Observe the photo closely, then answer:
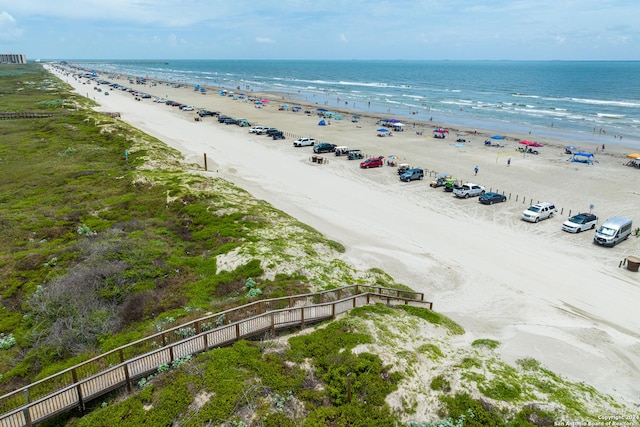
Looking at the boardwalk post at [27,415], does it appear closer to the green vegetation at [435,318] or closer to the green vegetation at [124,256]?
the green vegetation at [124,256]

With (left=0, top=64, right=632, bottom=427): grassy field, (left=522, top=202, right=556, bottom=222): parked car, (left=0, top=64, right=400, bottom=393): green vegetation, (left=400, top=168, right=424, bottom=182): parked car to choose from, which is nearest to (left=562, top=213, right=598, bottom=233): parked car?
(left=522, top=202, right=556, bottom=222): parked car

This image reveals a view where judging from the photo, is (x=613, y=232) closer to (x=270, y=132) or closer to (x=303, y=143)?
(x=303, y=143)

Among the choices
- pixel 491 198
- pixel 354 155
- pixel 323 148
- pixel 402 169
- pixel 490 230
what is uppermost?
pixel 323 148

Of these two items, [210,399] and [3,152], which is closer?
[210,399]

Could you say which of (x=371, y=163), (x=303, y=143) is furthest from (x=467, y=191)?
(x=303, y=143)

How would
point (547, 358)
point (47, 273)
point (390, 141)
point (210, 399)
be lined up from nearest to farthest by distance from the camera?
point (210, 399)
point (547, 358)
point (47, 273)
point (390, 141)

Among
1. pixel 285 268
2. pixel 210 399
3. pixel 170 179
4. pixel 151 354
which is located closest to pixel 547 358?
pixel 285 268

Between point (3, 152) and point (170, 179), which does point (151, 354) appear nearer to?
point (170, 179)
